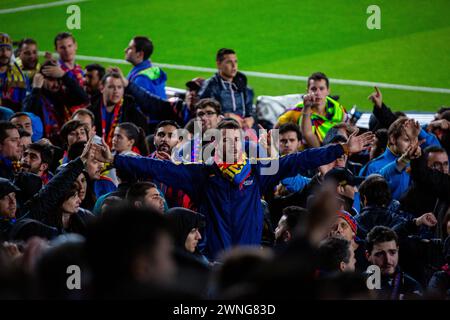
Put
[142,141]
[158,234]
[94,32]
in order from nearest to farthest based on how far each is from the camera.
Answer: [158,234] → [142,141] → [94,32]

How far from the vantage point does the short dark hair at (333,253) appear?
5.66 m

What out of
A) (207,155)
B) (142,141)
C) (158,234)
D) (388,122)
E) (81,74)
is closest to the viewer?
(158,234)

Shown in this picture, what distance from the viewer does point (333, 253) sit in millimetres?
5801

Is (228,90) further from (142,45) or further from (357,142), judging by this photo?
(357,142)

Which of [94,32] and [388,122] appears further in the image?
[94,32]

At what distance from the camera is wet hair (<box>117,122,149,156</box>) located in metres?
8.44

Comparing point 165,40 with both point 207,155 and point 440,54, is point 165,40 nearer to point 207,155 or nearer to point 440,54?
point 440,54

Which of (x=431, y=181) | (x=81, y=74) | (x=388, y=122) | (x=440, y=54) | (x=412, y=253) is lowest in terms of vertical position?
(x=412, y=253)

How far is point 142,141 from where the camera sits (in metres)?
8.62

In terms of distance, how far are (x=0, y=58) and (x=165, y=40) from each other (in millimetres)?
7281

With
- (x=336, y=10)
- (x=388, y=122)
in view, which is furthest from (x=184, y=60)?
(x=388, y=122)

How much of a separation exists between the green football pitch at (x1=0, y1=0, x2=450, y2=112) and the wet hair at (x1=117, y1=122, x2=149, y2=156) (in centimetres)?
671

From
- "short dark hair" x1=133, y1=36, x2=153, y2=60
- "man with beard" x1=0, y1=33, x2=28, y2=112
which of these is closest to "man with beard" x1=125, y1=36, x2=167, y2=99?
"short dark hair" x1=133, y1=36, x2=153, y2=60

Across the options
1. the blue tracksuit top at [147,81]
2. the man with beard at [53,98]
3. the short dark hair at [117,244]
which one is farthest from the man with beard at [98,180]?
the short dark hair at [117,244]
